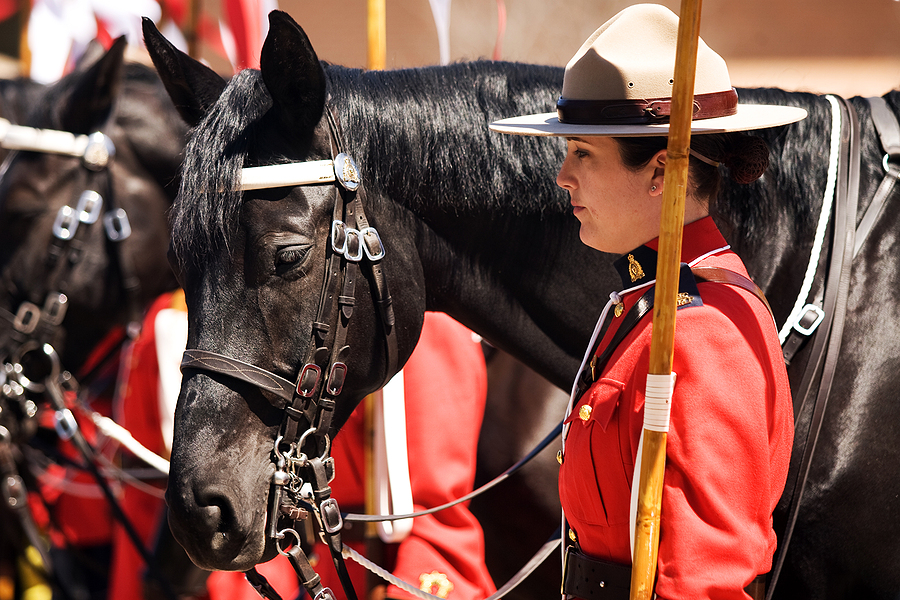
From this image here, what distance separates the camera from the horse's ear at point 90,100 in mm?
3535

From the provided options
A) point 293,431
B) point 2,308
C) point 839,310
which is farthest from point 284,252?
point 2,308

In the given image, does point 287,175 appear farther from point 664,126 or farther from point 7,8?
point 7,8

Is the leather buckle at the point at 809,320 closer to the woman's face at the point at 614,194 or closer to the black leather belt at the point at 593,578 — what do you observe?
the woman's face at the point at 614,194

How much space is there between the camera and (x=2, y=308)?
137 inches

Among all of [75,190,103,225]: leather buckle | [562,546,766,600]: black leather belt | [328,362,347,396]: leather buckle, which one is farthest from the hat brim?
[75,190,103,225]: leather buckle

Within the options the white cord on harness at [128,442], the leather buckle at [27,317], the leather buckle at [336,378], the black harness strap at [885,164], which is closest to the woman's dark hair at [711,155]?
the black harness strap at [885,164]

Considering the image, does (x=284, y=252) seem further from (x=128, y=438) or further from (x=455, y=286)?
(x=128, y=438)

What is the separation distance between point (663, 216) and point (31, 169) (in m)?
3.13

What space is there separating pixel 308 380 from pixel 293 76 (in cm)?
64

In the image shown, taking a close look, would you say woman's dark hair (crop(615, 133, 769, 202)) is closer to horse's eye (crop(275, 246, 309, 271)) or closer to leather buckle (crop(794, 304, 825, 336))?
leather buckle (crop(794, 304, 825, 336))

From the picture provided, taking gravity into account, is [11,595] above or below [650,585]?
below

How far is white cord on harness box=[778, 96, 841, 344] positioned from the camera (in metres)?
1.82

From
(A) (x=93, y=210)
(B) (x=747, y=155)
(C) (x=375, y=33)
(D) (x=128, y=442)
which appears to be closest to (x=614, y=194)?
(B) (x=747, y=155)

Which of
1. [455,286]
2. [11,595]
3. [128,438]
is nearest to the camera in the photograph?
[455,286]
